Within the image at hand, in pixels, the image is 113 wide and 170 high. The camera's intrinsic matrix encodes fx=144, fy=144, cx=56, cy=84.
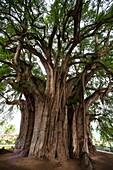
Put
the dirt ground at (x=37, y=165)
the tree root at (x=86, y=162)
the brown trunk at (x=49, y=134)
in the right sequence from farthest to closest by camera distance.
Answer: the brown trunk at (x=49, y=134), the tree root at (x=86, y=162), the dirt ground at (x=37, y=165)

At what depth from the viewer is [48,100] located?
173 inches

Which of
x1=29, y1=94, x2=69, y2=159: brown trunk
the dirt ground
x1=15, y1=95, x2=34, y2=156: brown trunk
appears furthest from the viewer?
x1=15, y1=95, x2=34, y2=156: brown trunk

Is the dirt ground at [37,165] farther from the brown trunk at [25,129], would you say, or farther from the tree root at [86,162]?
the brown trunk at [25,129]

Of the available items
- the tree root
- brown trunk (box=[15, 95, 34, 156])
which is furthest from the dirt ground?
brown trunk (box=[15, 95, 34, 156])

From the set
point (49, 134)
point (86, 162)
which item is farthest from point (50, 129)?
point (86, 162)

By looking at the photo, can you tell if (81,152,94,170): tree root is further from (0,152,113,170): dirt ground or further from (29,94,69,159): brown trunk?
(29,94,69,159): brown trunk

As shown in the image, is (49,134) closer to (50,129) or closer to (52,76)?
(50,129)

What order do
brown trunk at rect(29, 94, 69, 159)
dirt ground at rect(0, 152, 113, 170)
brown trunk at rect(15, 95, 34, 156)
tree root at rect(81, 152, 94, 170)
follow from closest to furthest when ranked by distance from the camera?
dirt ground at rect(0, 152, 113, 170)
tree root at rect(81, 152, 94, 170)
brown trunk at rect(29, 94, 69, 159)
brown trunk at rect(15, 95, 34, 156)

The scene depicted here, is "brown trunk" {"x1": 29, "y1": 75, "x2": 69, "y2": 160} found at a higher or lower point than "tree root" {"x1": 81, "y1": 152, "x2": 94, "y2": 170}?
higher

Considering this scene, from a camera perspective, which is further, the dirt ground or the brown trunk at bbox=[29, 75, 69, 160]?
the brown trunk at bbox=[29, 75, 69, 160]

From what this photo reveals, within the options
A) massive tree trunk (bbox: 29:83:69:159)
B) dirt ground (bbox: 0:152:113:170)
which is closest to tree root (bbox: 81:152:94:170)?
dirt ground (bbox: 0:152:113:170)

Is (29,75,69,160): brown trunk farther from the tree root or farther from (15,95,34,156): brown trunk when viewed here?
the tree root

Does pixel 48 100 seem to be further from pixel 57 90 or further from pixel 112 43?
pixel 112 43

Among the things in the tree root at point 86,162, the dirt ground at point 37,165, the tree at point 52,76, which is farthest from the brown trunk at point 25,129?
the tree root at point 86,162
